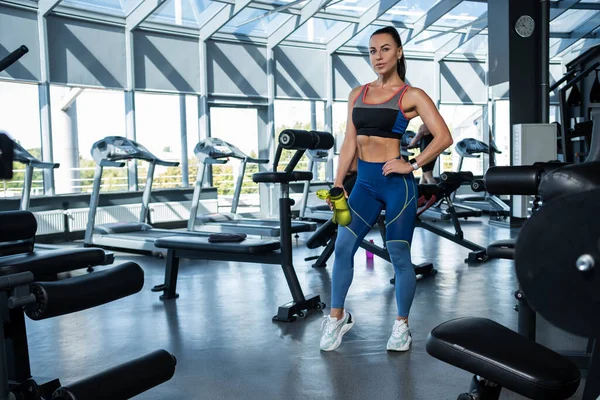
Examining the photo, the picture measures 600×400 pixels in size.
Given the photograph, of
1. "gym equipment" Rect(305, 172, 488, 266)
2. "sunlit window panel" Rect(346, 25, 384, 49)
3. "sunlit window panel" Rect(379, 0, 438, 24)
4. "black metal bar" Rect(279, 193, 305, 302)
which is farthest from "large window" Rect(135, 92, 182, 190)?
"black metal bar" Rect(279, 193, 305, 302)

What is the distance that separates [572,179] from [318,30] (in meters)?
9.43

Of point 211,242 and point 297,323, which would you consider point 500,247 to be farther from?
point 211,242

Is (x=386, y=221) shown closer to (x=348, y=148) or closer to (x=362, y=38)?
(x=348, y=148)

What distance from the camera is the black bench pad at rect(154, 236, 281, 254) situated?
349cm

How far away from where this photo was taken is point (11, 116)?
23.3 feet

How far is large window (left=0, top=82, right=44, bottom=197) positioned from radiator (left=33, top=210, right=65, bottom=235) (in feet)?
1.24

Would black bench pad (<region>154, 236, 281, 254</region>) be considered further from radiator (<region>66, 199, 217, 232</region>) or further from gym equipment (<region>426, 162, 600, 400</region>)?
radiator (<region>66, 199, 217, 232</region>)

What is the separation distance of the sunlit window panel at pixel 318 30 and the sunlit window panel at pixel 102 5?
278cm

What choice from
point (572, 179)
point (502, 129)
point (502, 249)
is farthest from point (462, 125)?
point (572, 179)

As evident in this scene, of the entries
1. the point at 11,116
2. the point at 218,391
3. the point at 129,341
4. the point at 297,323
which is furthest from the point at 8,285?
the point at 11,116

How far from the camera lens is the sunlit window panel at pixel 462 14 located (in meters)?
9.76

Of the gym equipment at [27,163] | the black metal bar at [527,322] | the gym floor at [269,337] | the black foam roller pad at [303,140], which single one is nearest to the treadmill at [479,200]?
the gym floor at [269,337]

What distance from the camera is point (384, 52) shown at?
2.60 m

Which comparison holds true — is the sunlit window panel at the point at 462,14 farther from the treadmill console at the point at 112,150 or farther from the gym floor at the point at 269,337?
the gym floor at the point at 269,337
